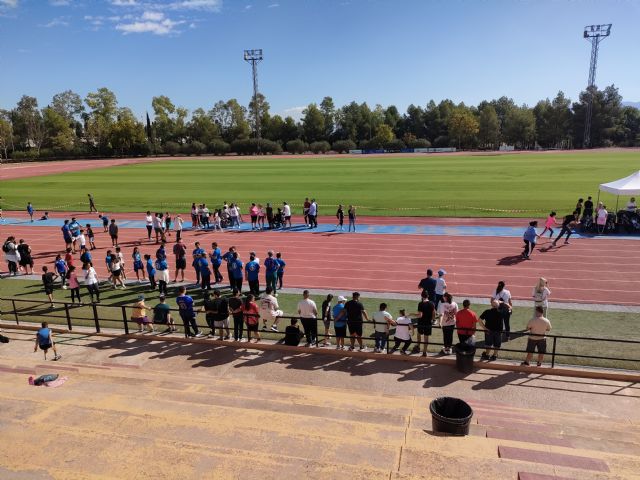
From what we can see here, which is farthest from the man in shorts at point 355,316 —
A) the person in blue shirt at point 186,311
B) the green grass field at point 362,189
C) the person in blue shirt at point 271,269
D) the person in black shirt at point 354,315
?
the green grass field at point 362,189

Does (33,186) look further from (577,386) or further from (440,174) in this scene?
(577,386)

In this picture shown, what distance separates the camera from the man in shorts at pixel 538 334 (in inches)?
359

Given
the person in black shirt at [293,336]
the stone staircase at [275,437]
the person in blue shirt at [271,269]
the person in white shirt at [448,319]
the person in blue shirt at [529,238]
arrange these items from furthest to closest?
1. the person in blue shirt at [529,238]
2. the person in blue shirt at [271,269]
3. the person in black shirt at [293,336]
4. the person in white shirt at [448,319]
5. the stone staircase at [275,437]

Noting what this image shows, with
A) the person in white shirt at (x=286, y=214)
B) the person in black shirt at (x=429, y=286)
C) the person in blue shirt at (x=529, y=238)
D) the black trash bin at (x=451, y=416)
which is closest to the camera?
the black trash bin at (x=451, y=416)

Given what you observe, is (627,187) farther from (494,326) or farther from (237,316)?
(237,316)

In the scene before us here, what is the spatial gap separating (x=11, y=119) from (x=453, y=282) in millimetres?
160646

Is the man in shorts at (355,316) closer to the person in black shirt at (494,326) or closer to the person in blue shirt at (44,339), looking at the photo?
the person in black shirt at (494,326)

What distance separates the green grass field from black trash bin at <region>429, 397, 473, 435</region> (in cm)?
2235

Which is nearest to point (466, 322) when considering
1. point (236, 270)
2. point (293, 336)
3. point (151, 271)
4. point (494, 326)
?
point (494, 326)

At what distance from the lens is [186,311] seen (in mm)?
11008

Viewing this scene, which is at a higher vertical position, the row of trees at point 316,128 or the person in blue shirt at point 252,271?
the row of trees at point 316,128

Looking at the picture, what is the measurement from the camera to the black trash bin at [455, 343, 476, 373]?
9.07 meters

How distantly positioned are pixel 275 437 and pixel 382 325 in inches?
199

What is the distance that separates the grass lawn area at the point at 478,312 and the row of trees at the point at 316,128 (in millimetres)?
91700
